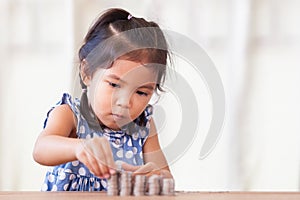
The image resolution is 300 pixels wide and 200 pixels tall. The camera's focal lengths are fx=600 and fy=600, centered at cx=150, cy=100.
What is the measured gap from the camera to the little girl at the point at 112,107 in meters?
1.05

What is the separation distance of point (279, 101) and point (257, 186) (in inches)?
10.6

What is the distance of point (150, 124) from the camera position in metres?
1.36

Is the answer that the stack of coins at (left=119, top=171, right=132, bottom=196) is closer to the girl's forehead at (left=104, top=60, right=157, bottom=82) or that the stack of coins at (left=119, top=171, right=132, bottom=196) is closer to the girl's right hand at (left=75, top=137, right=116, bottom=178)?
the girl's right hand at (left=75, top=137, right=116, bottom=178)

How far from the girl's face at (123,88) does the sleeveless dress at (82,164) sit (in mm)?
88

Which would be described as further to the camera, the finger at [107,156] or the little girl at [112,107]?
the little girl at [112,107]

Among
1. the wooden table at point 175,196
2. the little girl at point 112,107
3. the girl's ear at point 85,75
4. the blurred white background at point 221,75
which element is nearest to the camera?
the wooden table at point 175,196

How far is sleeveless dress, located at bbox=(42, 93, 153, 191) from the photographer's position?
123 cm

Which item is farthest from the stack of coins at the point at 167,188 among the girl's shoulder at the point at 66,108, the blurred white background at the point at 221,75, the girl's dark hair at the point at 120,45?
the blurred white background at the point at 221,75

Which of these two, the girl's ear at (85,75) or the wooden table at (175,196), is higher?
the girl's ear at (85,75)

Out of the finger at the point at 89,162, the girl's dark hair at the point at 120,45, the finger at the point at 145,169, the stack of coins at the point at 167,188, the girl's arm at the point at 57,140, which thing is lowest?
the stack of coins at the point at 167,188

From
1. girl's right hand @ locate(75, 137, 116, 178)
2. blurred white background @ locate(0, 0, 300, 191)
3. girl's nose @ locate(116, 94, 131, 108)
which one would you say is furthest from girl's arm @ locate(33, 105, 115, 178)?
blurred white background @ locate(0, 0, 300, 191)

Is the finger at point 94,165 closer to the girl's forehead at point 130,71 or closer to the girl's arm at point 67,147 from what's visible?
the girl's arm at point 67,147

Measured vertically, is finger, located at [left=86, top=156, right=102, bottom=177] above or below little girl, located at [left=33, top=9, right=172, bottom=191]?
below

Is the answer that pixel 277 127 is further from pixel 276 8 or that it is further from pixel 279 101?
pixel 276 8
